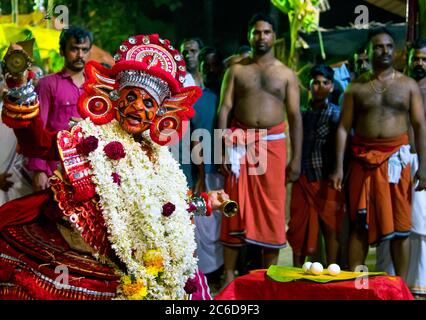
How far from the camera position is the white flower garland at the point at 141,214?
4414 millimetres

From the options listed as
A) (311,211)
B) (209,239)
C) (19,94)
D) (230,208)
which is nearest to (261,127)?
(311,211)

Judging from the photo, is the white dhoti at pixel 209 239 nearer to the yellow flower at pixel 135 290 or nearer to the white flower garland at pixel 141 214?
the white flower garland at pixel 141 214

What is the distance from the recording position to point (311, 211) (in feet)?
24.4

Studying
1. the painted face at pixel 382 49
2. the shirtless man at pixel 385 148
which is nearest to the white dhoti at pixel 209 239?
the shirtless man at pixel 385 148

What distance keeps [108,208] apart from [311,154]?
11.0 ft

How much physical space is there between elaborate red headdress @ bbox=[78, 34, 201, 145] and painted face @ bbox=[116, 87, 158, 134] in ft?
0.11

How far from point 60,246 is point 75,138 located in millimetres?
606

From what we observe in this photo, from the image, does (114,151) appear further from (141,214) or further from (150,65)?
(150,65)

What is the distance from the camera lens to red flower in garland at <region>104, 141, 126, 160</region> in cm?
448

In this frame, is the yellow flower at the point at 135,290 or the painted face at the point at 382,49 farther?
the painted face at the point at 382,49

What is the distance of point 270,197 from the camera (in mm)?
7008

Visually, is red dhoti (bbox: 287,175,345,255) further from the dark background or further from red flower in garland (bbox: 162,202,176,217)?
the dark background
